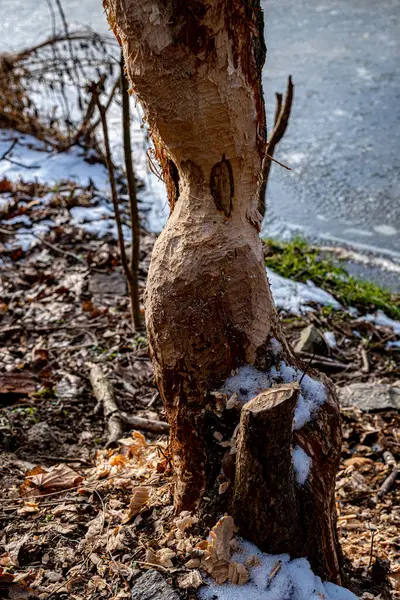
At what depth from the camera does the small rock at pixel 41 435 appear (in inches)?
108

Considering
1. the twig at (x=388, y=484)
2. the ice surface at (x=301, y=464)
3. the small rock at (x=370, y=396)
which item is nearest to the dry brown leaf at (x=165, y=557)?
the ice surface at (x=301, y=464)

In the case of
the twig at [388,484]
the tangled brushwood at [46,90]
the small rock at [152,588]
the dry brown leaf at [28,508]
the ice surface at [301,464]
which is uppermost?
the tangled brushwood at [46,90]

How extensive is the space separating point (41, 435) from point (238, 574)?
54.6 inches

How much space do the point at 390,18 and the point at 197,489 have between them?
1001cm

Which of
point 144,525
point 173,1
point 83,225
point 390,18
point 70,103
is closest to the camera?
point 173,1

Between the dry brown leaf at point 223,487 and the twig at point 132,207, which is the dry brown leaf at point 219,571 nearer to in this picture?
the dry brown leaf at point 223,487

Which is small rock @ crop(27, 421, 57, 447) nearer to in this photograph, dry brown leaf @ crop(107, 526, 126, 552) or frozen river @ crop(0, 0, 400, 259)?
dry brown leaf @ crop(107, 526, 126, 552)

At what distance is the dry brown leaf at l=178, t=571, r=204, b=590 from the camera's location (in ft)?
5.45

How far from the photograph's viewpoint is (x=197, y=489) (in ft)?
6.06

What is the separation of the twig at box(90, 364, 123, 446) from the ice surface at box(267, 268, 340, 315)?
136 centimetres

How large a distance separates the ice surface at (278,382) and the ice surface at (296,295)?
7.07ft

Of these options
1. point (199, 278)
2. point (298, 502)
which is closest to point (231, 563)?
point (298, 502)

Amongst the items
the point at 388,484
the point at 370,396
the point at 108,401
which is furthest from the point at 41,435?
the point at 370,396

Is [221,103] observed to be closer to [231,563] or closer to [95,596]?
[231,563]
